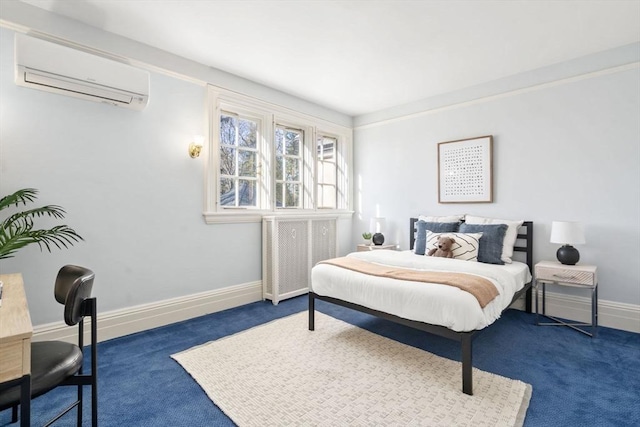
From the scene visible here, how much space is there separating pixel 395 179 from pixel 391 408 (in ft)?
11.6

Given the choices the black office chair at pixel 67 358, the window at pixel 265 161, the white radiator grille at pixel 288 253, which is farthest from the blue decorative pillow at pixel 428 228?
the black office chair at pixel 67 358

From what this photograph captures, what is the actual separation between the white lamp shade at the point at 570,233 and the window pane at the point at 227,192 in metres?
3.57

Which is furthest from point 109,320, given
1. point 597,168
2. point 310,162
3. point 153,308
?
point 597,168

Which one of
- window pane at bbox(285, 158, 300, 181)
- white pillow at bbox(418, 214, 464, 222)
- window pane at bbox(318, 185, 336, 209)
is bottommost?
white pillow at bbox(418, 214, 464, 222)

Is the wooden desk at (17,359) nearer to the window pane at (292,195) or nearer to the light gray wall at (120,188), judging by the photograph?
the light gray wall at (120,188)

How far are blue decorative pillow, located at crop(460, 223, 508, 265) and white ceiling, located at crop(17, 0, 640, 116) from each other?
6.02 ft

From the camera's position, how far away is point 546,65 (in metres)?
3.54

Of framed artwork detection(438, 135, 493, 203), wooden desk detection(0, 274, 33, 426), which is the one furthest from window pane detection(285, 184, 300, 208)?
wooden desk detection(0, 274, 33, 426)

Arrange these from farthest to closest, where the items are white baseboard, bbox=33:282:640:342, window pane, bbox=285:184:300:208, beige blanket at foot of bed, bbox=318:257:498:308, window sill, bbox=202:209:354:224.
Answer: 1. window pane, bbox=285:184:300:208
2. window sill, bbox=202:209:354:224
3. white baseboard, bbox=33:282:640:342
4. beige blanket at foot of bed, bbox=318:257:498:308

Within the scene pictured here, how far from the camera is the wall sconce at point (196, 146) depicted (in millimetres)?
3432

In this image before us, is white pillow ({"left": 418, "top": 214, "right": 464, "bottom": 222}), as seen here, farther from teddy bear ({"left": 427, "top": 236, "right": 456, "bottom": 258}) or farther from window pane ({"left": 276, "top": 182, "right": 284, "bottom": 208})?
window pane ({"left": 276, "top": 182, "right": 284, "bottom": 208})

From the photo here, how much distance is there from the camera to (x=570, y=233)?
3084 millimetres

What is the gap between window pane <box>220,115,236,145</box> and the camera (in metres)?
3.88

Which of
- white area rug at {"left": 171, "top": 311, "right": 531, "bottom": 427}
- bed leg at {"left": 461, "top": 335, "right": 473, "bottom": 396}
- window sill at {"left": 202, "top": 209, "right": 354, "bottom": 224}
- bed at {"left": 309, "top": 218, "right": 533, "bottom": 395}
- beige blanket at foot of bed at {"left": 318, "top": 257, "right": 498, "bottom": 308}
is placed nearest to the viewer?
white area rug at {"left": 171, "top": 311, "right": 531, "bottom": 427}
